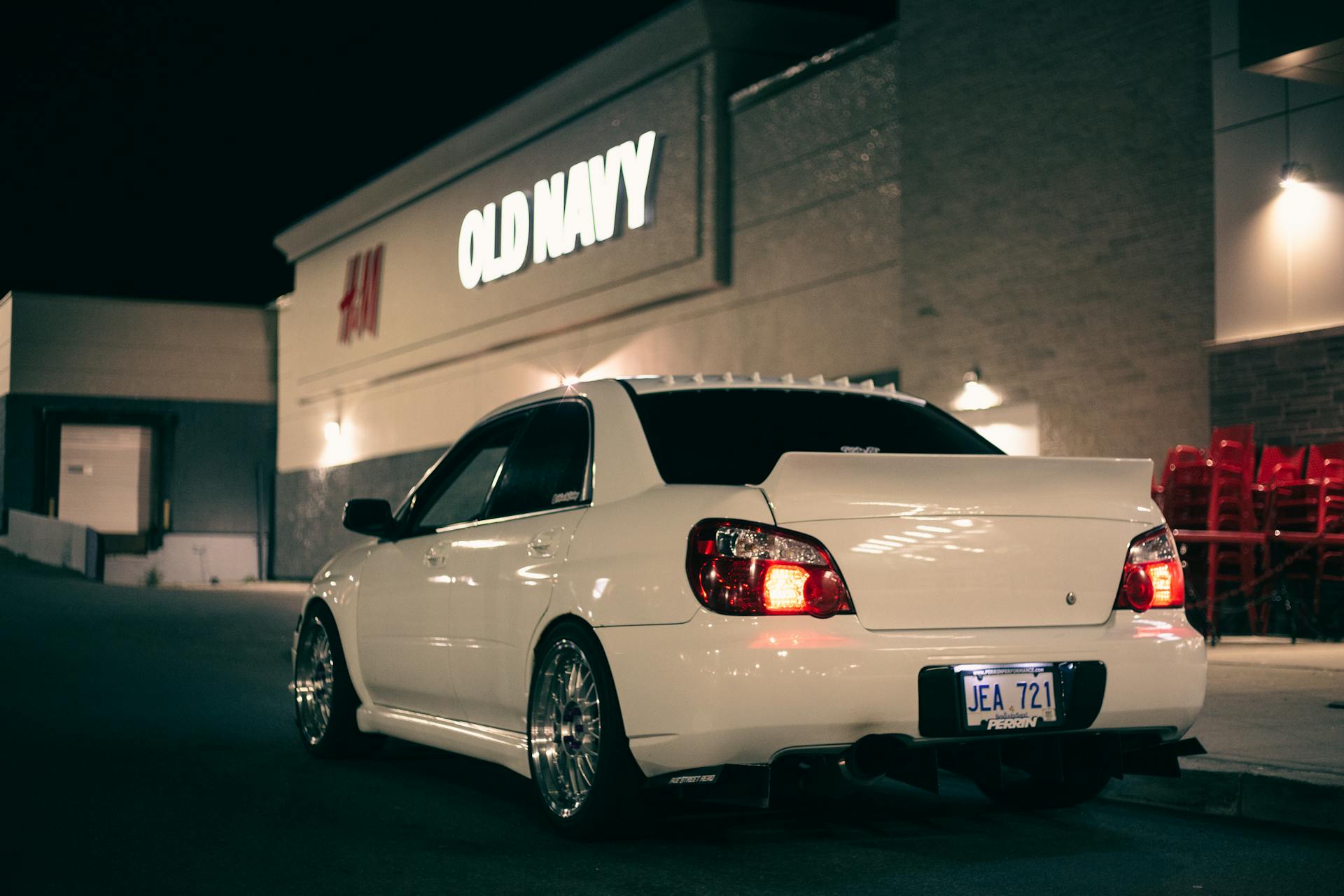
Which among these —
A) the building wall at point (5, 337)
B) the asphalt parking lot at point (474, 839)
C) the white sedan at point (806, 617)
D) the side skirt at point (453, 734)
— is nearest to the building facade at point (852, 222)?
the asphalt parking lot at point (474, 839)

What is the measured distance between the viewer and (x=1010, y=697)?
16.6 feet

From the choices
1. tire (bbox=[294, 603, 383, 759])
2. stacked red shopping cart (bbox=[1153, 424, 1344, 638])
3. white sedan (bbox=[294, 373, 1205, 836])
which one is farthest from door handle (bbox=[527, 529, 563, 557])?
stacked red shopping cart (bbox=[1153, 424, 1344, 638])

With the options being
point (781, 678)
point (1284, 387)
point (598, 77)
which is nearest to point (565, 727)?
point (781, 678)

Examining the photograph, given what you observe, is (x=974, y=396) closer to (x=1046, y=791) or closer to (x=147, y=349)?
(x=1046, y=791)

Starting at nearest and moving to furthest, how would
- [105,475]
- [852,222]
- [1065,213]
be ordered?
[1065,213] → [852,222] → [105,475]

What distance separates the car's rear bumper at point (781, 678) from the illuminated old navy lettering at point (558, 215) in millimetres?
18734

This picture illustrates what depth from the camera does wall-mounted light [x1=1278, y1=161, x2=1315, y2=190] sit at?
13984 mm

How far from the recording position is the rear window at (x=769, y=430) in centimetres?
568

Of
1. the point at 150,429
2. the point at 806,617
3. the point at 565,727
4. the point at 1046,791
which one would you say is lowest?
the point at 1046,791

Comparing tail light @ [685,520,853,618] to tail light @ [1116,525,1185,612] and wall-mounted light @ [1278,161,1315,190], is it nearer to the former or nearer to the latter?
tail light @ [1116,525,1185,612]

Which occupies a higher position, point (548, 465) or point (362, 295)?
→ point (362, 295)

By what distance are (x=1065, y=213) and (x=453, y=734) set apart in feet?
37.8

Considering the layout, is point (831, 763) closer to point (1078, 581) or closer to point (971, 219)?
point (1078, 581)

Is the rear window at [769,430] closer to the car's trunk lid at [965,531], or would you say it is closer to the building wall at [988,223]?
the car's trunk lid at [965,531]
